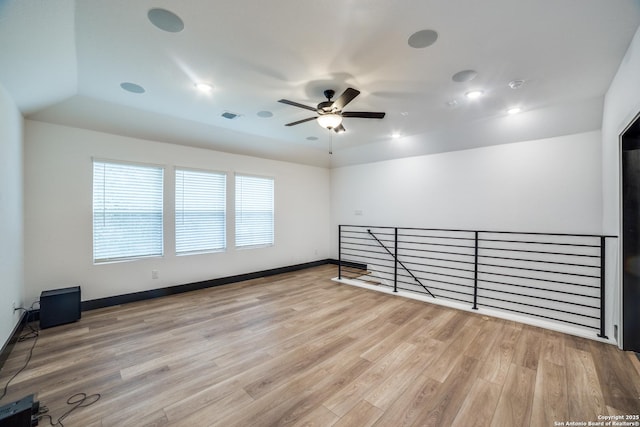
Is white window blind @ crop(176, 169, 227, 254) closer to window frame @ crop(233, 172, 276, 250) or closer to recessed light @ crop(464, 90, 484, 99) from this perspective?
window frame @ crop(233, 172, 276, 250)

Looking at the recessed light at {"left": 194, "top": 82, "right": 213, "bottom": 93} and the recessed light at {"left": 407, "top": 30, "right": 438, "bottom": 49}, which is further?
the recessed light at {"left": 194, "top": 82, "right": 213, "bottom": 93}

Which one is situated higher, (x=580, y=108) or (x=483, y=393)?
(x=580, y=108)

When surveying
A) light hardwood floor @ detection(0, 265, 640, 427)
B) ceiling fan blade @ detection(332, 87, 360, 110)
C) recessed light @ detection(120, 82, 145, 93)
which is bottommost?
light hardwood floor @ detection(0, 265, 640, 427)

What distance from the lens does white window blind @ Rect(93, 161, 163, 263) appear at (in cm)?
376

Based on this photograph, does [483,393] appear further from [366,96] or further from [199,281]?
[199,281]

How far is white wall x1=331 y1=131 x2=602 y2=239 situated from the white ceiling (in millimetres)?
425

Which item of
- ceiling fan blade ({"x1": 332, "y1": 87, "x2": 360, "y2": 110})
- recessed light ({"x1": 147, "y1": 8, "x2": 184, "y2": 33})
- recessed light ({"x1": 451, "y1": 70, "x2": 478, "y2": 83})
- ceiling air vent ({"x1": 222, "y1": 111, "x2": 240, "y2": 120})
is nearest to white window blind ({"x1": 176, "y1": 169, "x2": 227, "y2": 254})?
ceiling air vent ({"x1": 222, "y1": 111, "x2": 240, "y2": 120})

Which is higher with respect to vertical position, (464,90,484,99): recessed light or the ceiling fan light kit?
(464,90,484,99): recessed light

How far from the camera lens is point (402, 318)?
11.2 feet

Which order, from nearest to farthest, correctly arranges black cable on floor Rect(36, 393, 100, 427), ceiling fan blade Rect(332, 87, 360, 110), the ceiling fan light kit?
black cable on floor Rect(36, 393, 100, 427)
ceiling fan blade Rect(332, 87, 360, 110)
the ceiling fan light kit

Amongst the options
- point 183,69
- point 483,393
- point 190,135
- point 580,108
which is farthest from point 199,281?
point 580,108

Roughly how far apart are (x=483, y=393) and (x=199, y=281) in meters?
4.38

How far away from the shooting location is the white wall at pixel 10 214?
2424 mm

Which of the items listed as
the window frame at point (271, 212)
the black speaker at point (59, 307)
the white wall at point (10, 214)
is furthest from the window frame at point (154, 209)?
the window frame at point (271, 212)
